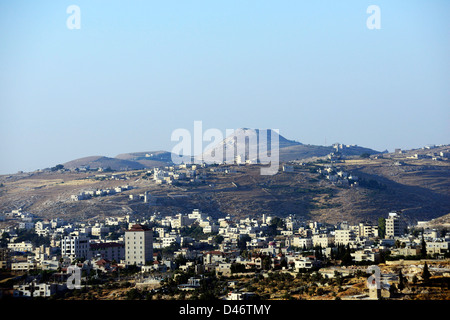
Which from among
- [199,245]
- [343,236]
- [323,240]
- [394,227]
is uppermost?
[394,227]

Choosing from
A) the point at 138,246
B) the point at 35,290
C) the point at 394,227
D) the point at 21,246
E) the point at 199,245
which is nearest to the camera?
the point at 35,290

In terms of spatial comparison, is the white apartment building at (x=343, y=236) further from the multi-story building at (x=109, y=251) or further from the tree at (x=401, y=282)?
the tree at (x=401, y=282)

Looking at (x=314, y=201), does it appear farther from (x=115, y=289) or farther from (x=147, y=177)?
(x=115, y=289)

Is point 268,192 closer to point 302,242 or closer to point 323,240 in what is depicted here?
point 302,242

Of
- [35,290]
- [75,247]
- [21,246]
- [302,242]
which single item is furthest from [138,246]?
[21,246]

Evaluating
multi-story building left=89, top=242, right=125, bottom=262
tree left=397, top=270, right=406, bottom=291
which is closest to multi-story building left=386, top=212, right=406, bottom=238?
multi-story building left=89, top=242, right=125, bottom=262

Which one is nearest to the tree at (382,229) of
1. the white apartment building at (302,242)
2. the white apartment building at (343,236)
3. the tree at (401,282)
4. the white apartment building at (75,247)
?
the white apartment building at (343,236)
